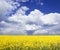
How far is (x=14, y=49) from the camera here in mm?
6441

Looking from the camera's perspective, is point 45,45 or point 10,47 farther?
point 45,45

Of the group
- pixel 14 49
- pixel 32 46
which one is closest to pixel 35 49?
pixel 32 46

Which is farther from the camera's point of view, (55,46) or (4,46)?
(55,46)

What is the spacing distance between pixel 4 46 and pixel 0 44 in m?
0.23

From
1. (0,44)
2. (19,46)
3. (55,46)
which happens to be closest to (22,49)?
(19,46)

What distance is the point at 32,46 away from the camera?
6.68m

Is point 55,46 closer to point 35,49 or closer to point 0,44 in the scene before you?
point 35,49

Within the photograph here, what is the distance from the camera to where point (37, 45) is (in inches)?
272

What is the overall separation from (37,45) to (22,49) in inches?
23.4

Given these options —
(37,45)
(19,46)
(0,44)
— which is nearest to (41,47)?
(37,45)

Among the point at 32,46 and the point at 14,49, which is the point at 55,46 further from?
the point at 14,49

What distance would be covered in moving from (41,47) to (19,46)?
1.98 feet

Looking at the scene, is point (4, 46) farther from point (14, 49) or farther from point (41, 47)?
point (41, 47)

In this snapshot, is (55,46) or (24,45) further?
(55,46)
